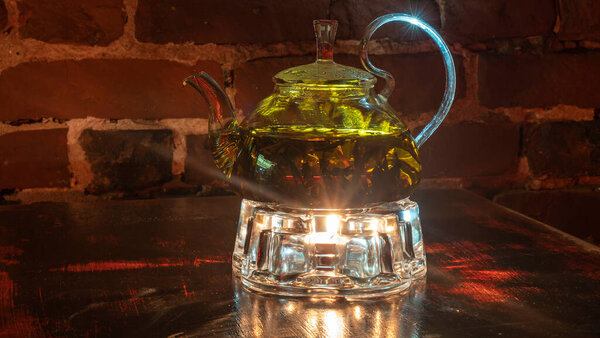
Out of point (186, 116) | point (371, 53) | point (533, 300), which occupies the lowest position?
point (533, 300)

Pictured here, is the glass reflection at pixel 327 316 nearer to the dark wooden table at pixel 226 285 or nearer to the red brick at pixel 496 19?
the dark wooden table at pixel 226 285

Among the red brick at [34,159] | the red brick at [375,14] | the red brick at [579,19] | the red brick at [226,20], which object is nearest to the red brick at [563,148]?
the red brick at [579,19]

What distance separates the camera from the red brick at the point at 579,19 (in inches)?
45.3

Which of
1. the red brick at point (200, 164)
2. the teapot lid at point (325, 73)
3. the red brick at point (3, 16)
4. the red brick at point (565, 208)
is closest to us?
the teapot lid at point (325, 73)

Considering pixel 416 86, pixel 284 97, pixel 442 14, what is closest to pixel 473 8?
pixel 442 14

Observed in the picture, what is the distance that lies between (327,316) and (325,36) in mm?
264

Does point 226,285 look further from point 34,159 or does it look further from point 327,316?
point 34,159

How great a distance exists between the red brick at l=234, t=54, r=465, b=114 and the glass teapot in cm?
43

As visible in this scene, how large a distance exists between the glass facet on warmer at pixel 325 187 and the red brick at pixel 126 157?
47 cm

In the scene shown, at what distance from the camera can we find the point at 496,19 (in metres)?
1.13

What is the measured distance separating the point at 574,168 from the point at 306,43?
0.53 metres

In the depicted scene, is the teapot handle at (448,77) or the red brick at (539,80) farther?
the red brick at (539,80)

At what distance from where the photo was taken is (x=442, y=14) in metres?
1.12

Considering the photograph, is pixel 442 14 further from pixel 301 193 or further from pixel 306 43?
pixel 301 193
